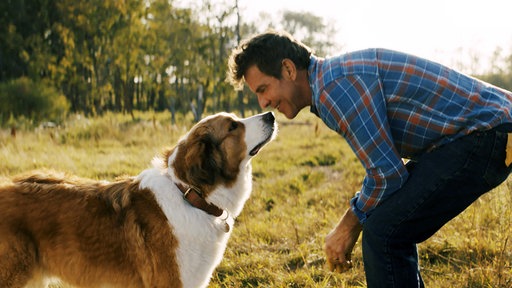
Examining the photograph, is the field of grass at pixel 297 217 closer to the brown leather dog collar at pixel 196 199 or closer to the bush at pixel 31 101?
the brown leather dog collar at pixel 196 199

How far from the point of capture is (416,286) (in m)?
2.71

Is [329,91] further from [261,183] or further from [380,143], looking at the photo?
[261,183]

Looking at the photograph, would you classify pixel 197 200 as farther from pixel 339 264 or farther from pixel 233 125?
pixel 339 264

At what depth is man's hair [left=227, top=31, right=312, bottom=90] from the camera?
286cm

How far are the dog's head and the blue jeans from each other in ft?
4.22

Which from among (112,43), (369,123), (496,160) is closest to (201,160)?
(369,123)

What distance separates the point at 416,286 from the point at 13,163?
317 inches

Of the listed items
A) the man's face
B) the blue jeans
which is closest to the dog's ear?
the man's face

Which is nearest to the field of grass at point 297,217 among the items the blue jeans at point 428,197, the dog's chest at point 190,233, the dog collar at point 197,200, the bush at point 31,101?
the dog's chest at point 190,233

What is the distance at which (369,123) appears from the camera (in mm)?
2504

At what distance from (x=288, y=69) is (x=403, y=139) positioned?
796 mm

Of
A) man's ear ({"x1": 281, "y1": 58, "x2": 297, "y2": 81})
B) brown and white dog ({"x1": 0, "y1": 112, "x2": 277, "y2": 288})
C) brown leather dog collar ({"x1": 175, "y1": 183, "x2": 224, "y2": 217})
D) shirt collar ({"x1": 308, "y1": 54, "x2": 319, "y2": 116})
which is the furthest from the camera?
brown leather dog collar ({"x1": 175, "y1": 183, "x2": 224, "y2": 217})

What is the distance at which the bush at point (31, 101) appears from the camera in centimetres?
1769

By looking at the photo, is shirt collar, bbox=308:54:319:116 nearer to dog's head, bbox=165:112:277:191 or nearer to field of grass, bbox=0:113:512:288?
dog's head, bbox=165:112:277:191
